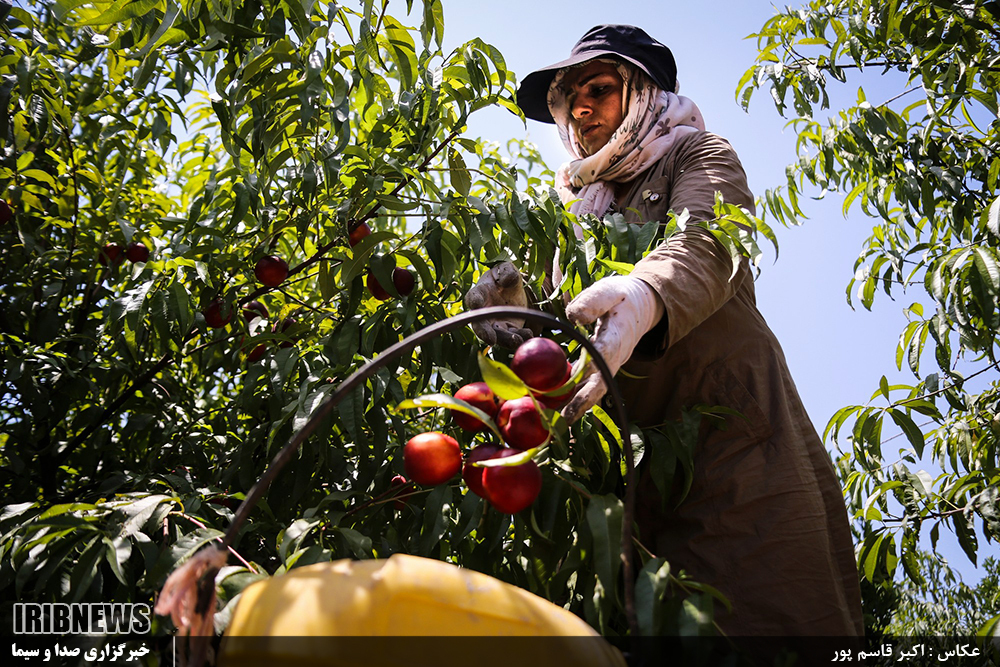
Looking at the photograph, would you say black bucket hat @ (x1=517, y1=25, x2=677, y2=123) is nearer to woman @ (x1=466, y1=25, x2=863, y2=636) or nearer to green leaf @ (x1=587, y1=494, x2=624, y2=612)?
woman @ (x1=466, y1=25, x2=863, y2=636)

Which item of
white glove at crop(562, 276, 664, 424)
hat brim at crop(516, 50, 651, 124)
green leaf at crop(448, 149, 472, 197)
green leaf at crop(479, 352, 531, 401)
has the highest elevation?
hat brim at crop(516, 50, 651, 124)

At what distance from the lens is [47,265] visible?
8.00 ft

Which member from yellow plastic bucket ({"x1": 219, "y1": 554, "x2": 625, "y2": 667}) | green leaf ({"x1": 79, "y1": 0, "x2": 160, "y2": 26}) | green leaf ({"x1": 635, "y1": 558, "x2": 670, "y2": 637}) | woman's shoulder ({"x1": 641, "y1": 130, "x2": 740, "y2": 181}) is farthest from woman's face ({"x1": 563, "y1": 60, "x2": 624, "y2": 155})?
yellow plastic bucket ({"x1": 219, "y1": 554, "x2": 625, "y2": 667})

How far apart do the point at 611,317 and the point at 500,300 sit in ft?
1.42

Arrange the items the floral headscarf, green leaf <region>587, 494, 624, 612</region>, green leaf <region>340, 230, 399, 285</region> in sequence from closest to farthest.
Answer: green leaf <region>587, 494, 624, 612</region> < green leaf <region>340, 230, 399, 285</region> < the floral headscarf

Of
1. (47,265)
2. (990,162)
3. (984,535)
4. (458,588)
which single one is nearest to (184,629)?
(458,588)

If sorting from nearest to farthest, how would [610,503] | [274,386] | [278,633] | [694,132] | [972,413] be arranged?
[278,633], [610,503], [274,386], [694,132], [972,413]

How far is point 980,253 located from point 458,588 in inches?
78.1

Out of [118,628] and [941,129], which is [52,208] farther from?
[941,129]

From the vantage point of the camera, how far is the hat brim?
212 centimetres

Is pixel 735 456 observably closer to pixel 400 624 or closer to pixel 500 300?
pixel 500 300

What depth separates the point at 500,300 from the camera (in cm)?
164

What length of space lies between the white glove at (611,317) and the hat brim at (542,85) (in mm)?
1052

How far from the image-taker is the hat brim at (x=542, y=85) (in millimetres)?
2115
